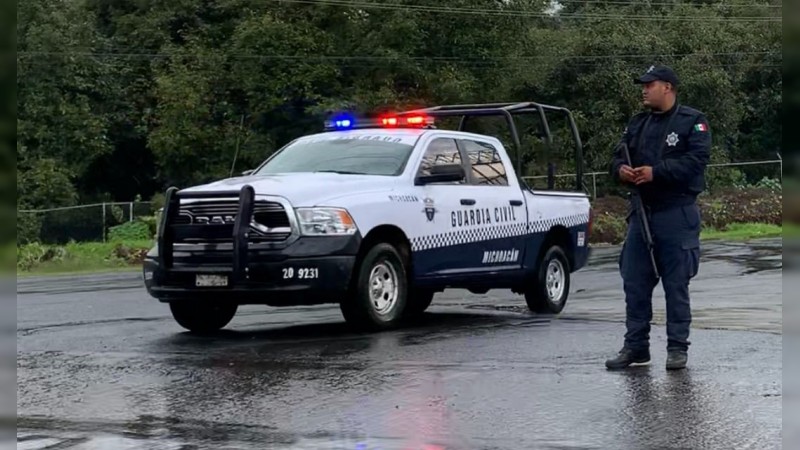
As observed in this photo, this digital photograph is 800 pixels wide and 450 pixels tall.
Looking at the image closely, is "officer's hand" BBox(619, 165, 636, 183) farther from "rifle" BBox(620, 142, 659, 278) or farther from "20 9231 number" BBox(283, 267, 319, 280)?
"20 9231 number" BBox(283, 267, 319, 280)

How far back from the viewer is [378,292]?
33.5ft

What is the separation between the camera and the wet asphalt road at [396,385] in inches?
236

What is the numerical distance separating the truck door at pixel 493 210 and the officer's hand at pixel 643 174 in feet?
11.7

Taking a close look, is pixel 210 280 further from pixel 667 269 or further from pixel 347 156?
pixel 667 269

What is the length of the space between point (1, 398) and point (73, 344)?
→ 6533mm

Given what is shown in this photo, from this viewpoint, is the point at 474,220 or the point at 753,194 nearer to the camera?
the point at 474,220

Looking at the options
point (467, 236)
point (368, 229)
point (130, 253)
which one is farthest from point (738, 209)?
point (368, 229)

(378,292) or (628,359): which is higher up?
(378,292)

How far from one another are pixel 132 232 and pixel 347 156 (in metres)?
22.2

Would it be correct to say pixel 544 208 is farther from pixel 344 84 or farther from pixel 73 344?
pixel 344 84

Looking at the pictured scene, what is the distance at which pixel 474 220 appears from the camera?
37.3 ft

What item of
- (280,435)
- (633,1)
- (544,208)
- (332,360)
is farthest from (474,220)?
(633,1)

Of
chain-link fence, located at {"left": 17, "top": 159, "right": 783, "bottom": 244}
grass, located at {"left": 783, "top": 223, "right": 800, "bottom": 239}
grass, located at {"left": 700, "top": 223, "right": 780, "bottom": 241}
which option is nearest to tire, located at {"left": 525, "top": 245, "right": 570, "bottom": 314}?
grass, located at {"left": 783, "top": 223, "right": 800, "bottom": 239}

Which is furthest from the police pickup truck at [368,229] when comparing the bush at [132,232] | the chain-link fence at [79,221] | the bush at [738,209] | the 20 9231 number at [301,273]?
the bush at [738,209]
